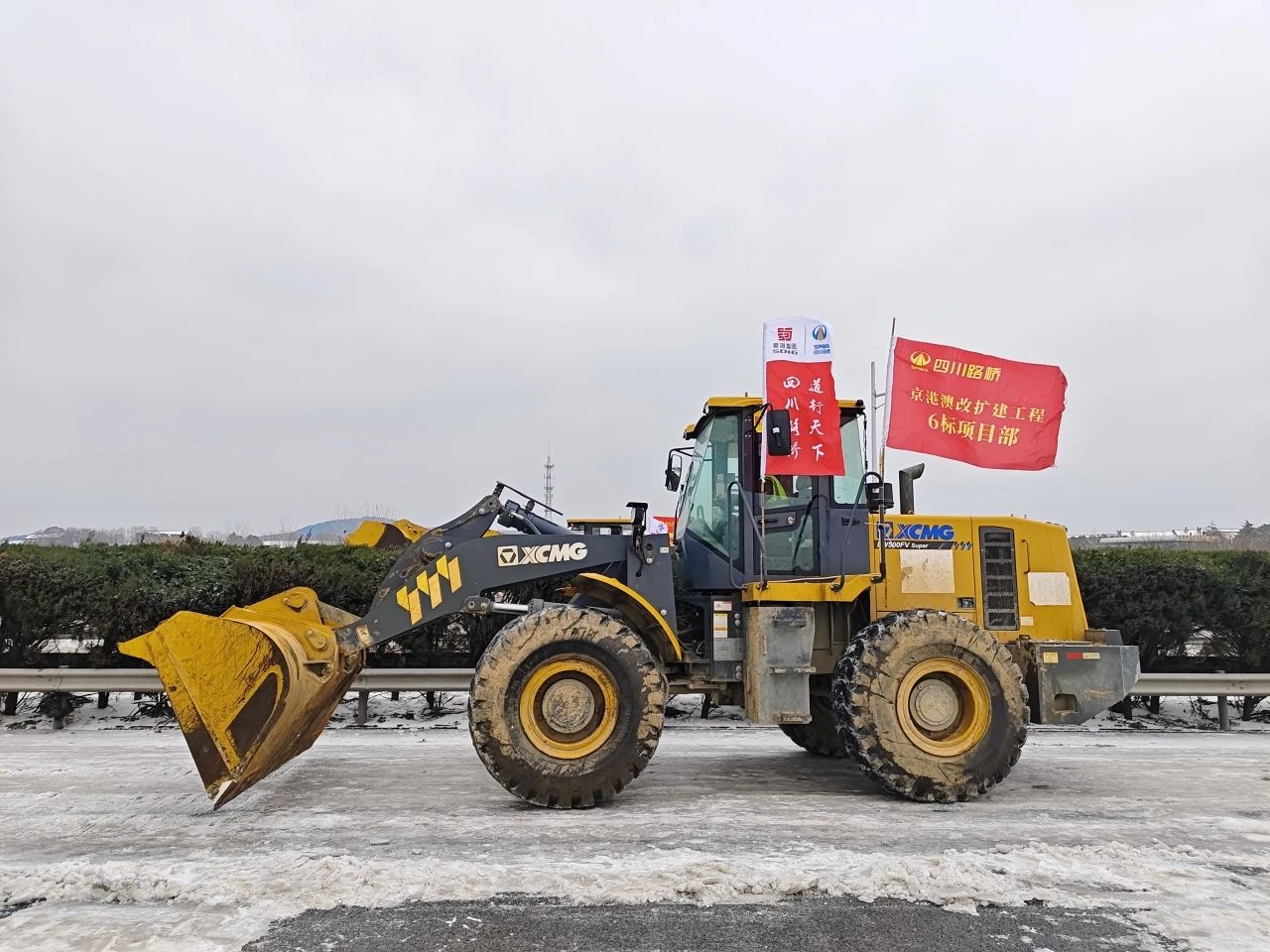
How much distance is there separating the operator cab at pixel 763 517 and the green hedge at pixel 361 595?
3413mm

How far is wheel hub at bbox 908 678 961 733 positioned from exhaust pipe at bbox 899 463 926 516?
152cm

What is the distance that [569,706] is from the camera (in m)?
5.73

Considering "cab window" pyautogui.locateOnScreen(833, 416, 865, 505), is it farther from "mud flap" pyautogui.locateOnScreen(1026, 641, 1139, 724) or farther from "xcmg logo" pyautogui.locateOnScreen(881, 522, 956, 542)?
"mud flap" pyautogui.locateOnScreen(1026, 641, 1139, 724)

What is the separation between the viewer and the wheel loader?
17.9ft

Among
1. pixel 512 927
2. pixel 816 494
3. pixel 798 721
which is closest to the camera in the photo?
pixel 512 927

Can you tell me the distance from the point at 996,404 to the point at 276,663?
537 cm

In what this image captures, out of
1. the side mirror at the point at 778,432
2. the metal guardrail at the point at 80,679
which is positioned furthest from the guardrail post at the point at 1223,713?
the metal guardrail at the point at 80,679

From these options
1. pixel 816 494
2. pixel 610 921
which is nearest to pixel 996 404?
pixel 816 494

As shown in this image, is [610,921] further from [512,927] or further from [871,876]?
[871,876]

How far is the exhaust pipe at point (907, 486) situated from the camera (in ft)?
23.0

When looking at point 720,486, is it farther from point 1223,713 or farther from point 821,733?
point 1223,713

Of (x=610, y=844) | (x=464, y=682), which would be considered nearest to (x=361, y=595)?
(x=464, y=682)

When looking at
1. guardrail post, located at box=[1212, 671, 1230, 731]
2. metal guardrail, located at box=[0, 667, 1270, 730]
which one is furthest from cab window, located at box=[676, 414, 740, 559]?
guardrail post, located at box=[1212, 671, 1230, 731]

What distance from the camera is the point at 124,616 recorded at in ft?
30.9
